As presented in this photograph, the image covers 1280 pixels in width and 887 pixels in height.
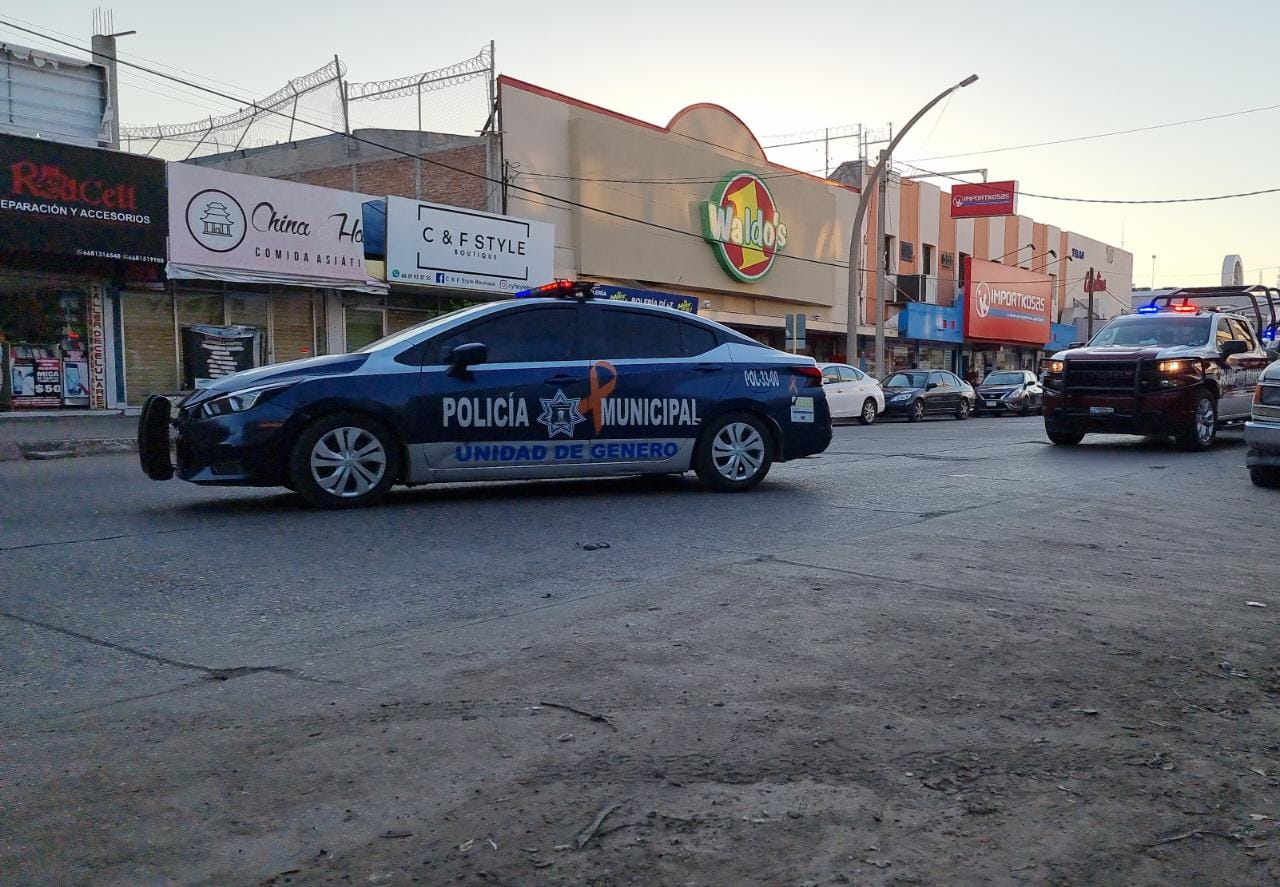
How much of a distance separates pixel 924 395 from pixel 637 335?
21816 mm

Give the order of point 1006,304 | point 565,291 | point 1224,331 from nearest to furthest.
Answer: point 565,291 < point 1224,331 < point 1006,304

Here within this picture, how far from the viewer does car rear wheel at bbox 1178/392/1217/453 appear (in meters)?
14.2

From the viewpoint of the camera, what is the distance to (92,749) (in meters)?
3.16

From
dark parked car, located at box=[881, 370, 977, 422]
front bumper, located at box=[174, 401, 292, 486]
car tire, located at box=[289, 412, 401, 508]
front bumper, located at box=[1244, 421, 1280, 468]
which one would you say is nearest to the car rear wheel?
front bumper, located at box=[1244, 421, 1280, 468]

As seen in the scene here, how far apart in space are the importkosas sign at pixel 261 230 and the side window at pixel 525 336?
13.7 metres

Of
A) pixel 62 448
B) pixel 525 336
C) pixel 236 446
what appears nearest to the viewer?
pixel 236 446

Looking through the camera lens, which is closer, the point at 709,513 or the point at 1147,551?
the point at 1147,551

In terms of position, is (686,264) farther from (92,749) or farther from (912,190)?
(92,749)

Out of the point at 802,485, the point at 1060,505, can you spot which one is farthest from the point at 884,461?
the point at 1060,505

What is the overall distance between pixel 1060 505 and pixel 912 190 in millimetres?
39436

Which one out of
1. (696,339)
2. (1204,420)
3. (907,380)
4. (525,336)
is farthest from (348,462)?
(907,380)

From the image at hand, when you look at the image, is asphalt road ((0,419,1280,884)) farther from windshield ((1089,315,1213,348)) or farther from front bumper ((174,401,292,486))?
windshield ((1089,315,1213,348))

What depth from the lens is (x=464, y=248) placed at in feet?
81.5

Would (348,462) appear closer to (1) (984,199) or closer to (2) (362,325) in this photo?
(2) (362,325)
